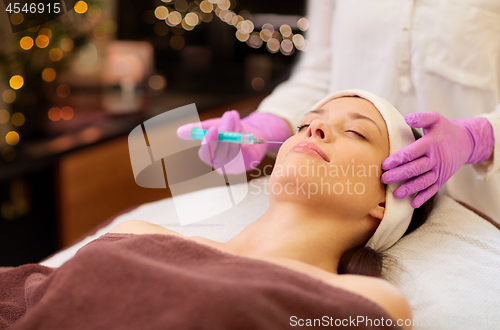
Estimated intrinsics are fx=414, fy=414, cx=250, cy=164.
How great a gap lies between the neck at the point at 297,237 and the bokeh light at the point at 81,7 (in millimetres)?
1777

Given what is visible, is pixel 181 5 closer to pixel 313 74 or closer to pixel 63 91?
pixel 63 91

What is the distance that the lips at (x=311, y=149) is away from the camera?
3.09ft

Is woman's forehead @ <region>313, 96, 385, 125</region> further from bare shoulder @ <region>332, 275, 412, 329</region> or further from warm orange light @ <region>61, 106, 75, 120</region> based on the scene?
warm orange light @ <region>61, 106, 75, 120</region>

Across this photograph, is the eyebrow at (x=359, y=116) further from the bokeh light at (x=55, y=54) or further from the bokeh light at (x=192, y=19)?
the bokeh light at (x=192, y=19)

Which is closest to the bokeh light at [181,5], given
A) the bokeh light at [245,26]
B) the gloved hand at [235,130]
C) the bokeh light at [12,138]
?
the bokeh light at [245,26]

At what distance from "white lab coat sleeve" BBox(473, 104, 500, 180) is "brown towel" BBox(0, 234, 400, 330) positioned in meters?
0.65

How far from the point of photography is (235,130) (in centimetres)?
122

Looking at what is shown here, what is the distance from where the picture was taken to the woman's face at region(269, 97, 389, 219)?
0.92 metres

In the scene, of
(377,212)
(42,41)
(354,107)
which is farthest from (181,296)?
(42,41)

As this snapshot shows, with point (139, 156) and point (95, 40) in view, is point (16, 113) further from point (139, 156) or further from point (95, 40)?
point (139, 156)

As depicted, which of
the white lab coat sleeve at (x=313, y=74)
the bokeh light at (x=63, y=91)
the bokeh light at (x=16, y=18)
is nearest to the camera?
the white lab coat sleeve at (x=313, y=74)

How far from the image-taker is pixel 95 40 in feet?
9.50

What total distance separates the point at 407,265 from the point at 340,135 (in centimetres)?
34

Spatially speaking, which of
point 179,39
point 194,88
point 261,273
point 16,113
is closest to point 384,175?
point 261,273
